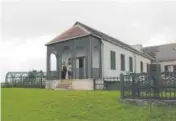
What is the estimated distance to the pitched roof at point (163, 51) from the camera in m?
45.7

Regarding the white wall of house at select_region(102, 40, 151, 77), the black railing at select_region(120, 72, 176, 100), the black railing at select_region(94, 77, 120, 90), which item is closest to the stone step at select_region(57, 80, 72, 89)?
the black railing at select_region(94, 77, 120, 90)

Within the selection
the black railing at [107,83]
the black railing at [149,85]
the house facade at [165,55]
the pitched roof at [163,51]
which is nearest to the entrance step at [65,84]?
the black railing at [107,83]

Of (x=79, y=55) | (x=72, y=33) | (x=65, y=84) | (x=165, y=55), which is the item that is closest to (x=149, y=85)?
(x=65, y=84)

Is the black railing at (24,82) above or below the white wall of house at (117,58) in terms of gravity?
Result: below

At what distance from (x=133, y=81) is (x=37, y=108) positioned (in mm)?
4352

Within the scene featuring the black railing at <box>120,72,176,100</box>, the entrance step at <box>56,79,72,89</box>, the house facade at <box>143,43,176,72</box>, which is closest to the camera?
the black railing at <box>120,72,176,100</box>

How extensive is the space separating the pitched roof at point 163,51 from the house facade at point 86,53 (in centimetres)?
1604

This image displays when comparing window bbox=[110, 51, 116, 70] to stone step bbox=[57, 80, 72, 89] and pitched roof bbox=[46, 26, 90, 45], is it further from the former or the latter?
stone step bbox=[57, 80, 72, 89]

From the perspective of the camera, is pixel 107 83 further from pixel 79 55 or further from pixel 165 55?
pixel 165 55

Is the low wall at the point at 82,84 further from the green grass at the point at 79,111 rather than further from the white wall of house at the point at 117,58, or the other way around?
the green grass at the point at 79,111

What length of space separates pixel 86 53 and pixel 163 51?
24.8 meters

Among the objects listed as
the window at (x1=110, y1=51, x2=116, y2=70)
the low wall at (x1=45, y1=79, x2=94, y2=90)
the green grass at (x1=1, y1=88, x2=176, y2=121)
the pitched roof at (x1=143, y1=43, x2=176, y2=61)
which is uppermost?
the pitched roof at (x1=143, y1=43, x2=176, y2=61)

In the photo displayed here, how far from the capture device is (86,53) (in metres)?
26.6

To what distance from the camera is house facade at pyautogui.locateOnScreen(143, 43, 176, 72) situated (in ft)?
146
